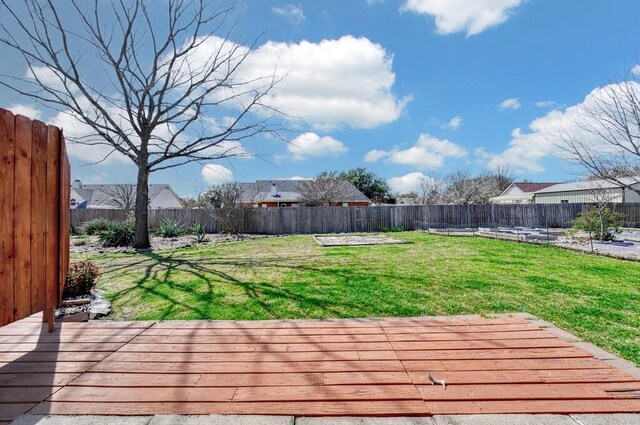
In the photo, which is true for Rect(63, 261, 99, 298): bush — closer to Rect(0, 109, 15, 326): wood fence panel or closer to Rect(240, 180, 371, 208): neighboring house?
Rect(0, 109, 15, 326): wood fence panel

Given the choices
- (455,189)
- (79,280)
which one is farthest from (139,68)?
(455,189)

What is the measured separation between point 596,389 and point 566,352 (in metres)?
0.56

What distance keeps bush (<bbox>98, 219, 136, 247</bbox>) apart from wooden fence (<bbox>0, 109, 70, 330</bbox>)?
369 inches

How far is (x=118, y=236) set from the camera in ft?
37.1

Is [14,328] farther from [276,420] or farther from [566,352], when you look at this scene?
[566,352]

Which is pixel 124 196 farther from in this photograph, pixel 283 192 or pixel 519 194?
pixel 519 194

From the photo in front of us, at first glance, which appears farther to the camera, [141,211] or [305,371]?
[141,211]

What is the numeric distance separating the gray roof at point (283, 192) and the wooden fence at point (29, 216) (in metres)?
23.4

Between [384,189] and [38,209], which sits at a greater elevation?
[384,189]

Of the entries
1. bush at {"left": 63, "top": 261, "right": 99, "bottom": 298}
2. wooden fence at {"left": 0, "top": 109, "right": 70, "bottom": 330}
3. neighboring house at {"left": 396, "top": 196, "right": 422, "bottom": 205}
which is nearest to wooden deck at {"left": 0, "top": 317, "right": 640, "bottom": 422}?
wooden fence at {"left": 0, "top": 109, "right": 70, "bottom": 330}

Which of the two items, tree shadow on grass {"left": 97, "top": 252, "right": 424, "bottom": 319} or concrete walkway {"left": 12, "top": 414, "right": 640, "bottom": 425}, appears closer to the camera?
concrete walkway {"left": 12, "top": 414, "right": 640, "bottom": 425}

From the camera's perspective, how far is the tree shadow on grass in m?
3.70

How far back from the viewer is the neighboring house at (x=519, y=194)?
3198cm

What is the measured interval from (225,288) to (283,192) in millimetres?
26099
